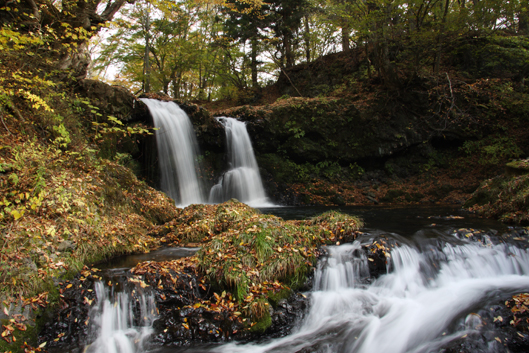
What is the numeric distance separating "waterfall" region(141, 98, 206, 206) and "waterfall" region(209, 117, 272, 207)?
1068mm

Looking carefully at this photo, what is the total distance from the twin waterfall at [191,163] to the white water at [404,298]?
25.5 ft

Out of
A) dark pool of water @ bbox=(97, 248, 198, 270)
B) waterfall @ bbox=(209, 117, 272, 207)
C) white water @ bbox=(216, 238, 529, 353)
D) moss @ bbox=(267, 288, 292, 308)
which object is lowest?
white water @ bbox=(216, 238, 529, 353)

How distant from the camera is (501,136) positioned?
12.7 metres

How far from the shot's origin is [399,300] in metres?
4.35

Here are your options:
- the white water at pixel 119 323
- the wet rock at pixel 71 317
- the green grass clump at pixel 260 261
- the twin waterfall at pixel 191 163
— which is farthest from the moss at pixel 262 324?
the twin waterfall at pixel 191 163

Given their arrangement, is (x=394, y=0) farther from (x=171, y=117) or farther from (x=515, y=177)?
(x=171, y=117)

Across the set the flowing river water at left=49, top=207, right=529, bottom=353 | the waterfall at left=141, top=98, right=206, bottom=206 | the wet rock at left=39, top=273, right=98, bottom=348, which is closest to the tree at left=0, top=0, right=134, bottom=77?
the waterfall at left=141, top=98, right=206, bottom=206

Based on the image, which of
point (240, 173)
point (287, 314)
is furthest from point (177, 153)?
point (287, 314)

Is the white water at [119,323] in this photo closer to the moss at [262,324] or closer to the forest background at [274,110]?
the forest background at [274,110]

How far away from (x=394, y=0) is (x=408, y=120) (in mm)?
5135

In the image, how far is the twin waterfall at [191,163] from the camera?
36.2 ft

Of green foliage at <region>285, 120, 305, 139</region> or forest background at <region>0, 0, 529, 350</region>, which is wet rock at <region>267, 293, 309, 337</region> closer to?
forest background at <region>0, 0, 529, 350</region>

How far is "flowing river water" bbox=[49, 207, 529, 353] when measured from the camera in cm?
344

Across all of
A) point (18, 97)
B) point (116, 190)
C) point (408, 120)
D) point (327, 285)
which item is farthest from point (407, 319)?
point (408, 120)
